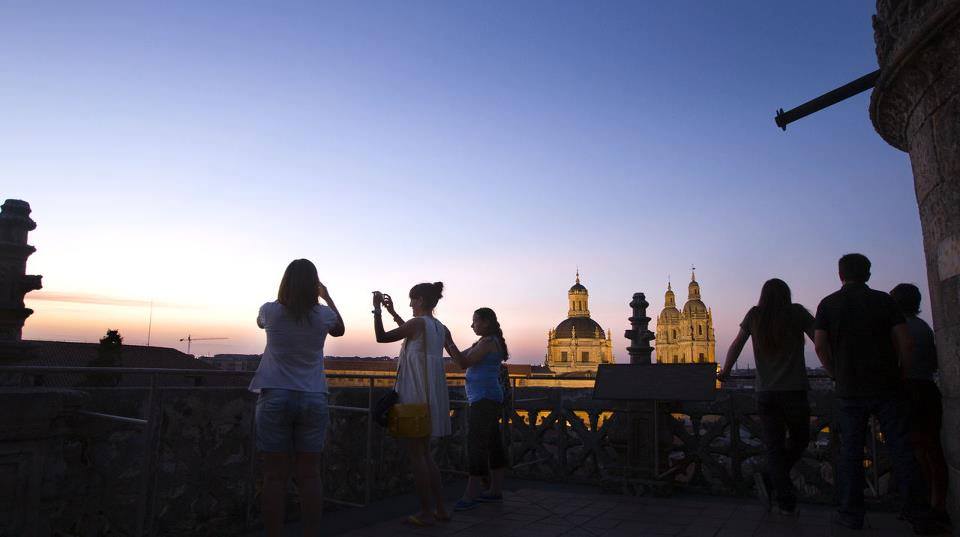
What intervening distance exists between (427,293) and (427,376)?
0.67 m

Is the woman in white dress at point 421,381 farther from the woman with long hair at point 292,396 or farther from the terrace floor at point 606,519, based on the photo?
the woman with long hair at point 292,396

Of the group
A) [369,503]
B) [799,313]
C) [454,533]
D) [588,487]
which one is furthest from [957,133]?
[369,503]

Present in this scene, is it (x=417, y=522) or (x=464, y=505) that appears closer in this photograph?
(x=417, y=522)

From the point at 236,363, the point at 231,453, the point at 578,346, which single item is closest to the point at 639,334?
the point at 231,453

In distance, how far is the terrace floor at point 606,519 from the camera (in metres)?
4.62

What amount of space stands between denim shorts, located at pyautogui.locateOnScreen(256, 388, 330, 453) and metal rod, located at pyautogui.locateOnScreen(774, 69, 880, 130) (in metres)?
4.50

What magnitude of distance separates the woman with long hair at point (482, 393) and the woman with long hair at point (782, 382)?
7.13ft

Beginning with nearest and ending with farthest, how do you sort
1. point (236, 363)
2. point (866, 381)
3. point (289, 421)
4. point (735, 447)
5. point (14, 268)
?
point (289, 421), point (866, 381), point (735, 447), point (14, 268), point (236, 363)

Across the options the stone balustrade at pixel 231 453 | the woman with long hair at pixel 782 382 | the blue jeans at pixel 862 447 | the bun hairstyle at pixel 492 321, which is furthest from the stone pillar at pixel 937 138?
the bun hairstyle at pixel 492 321

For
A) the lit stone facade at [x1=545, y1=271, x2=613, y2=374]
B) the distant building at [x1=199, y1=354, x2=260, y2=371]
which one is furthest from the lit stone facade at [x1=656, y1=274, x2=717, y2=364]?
the distant building at [x1=199, y1=354, x2=260, y2=371]

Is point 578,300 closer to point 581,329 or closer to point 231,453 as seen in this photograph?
point 581,329

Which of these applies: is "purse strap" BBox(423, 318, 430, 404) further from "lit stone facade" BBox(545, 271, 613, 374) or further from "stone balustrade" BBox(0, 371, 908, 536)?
"lit stone facade" BBox(545, 271, 613, 374)

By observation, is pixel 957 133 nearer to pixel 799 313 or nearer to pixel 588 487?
pixel 799 313

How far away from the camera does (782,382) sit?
4.98 meters
